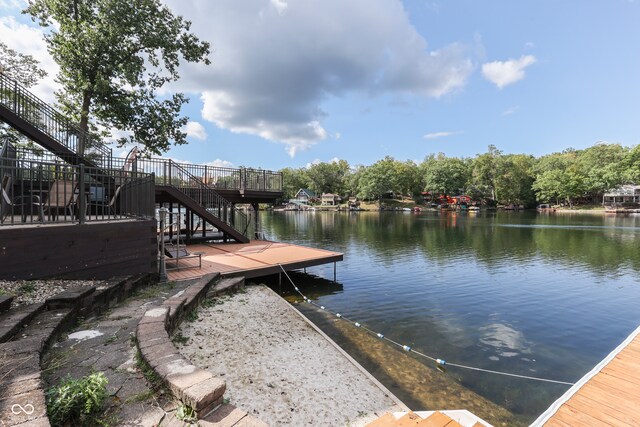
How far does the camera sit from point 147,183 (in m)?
7.91

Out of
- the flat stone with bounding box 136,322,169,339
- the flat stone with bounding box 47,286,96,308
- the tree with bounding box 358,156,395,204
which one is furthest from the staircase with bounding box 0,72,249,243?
the tree with bounding box 358,156,395,204

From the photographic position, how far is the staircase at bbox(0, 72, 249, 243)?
10.9 meters

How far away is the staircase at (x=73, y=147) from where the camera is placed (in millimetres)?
10859

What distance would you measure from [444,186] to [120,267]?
262 feet

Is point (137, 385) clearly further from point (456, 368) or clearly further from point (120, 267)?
point (456, 368)

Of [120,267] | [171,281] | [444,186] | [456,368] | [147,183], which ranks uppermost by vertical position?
[444,186]

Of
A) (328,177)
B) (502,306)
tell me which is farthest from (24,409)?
(328,177)

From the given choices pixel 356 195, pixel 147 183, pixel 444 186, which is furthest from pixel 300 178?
pixel 147 183

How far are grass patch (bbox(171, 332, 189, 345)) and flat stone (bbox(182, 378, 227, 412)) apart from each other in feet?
7.63

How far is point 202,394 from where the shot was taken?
2584 millimetres

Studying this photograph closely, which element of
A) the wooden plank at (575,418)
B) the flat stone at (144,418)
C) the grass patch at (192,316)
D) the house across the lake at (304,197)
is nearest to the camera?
the flat stone at (144,418)

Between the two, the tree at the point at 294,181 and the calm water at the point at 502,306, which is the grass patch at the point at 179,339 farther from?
the tree at the point at 294,181

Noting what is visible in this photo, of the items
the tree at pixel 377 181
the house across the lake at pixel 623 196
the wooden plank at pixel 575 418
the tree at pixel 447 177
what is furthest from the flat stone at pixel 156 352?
the house across the lake at pixel 623 196

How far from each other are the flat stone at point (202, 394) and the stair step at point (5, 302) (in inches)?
117
